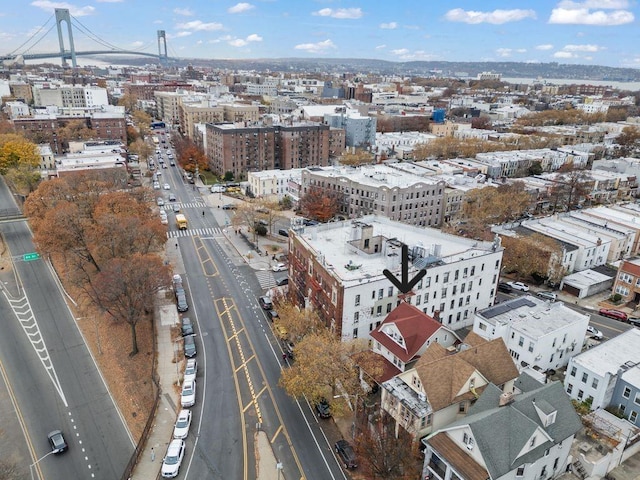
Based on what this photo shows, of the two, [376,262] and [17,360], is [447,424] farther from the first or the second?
[17,360]

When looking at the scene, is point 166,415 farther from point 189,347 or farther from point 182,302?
point 182,302

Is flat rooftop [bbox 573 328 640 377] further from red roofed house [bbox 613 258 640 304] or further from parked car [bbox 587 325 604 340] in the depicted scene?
red roofed house [bbox 613 258 640 304]

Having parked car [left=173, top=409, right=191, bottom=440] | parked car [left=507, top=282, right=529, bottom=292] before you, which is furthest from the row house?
parked car [left=507, top=282, right=529, bottom=292]

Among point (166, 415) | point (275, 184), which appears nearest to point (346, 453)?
point (166, 415)

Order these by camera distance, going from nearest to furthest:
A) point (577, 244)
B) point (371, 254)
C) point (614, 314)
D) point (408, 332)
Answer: point (408, 332) → point (371, 254) → point (614, 314) → point (577, 244)

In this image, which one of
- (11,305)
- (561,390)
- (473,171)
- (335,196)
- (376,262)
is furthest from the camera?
(473,171)

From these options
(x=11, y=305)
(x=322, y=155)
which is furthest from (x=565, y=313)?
(x=322, y=155)

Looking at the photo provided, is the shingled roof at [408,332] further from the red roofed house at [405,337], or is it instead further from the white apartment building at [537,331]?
the white apartment building at [537,331]
